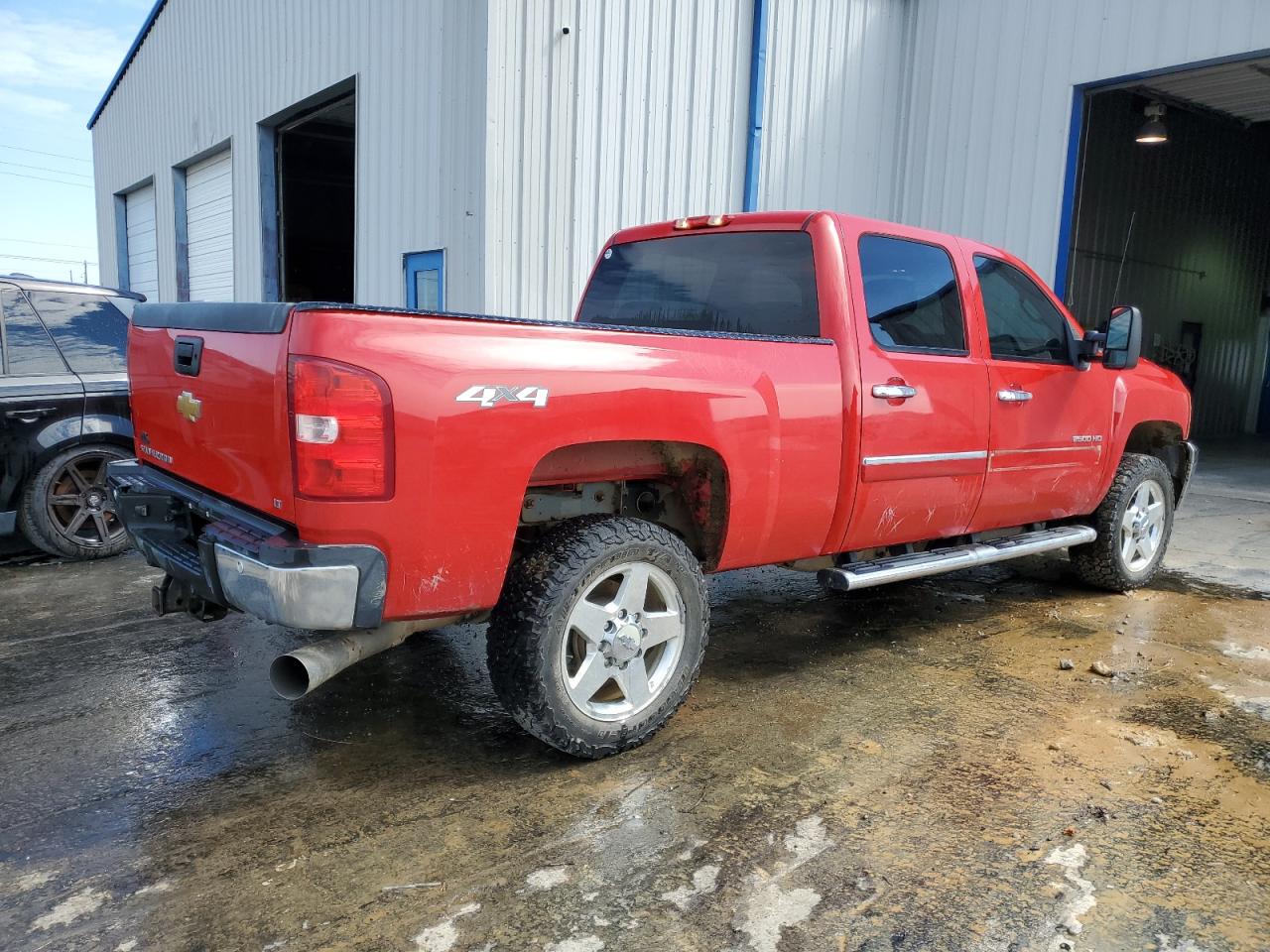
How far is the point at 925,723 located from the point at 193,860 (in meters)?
2.53

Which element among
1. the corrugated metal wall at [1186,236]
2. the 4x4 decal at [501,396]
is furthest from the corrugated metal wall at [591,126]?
the corrugated metal wall at [1186,236]

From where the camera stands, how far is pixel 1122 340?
4570 millimetres

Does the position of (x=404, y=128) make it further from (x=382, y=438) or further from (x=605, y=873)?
(x=605, y=873)

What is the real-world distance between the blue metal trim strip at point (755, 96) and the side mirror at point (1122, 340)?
5.39m

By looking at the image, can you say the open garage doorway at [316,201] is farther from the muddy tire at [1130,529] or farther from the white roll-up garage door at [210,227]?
the muddy tire at [1130,529]

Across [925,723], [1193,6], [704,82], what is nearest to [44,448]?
[925,723]

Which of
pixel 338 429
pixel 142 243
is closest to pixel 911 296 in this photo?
pixel 338 429

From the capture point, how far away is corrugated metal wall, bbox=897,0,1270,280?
345 inches

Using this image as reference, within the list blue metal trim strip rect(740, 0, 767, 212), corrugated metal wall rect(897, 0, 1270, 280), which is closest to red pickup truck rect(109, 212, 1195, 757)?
blue metal trim strip rect(740, 0, 767, 212)

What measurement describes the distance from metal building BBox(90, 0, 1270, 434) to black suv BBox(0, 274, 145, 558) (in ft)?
10.4

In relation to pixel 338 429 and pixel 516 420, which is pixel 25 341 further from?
pixel 516 420

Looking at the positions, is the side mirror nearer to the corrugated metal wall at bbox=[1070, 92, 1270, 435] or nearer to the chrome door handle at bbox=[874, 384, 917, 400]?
the chrome door handle at bbox=[874, 384, 917, 400]

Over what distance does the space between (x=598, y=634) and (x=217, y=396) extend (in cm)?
142

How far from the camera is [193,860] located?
252 centimetres
